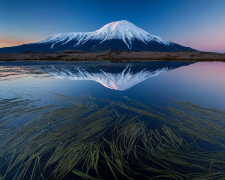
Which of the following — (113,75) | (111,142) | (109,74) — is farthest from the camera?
(109,74)

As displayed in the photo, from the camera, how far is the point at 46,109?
20.6 feet

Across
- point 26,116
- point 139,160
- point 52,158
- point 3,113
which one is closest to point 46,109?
point 26,116

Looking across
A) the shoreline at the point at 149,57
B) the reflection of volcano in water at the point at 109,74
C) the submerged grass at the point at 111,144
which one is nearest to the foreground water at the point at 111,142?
the submerged grass at the point at 111,144

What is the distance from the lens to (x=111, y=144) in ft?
12.6

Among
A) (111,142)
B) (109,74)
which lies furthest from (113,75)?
(111,142)

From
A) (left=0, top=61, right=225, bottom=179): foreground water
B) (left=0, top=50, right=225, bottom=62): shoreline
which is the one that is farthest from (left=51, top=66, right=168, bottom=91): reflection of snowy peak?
(left=0, top=50, right=225, bottom=62): shoreline

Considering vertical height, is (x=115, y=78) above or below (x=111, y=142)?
above

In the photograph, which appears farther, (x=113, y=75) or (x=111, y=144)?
(x=113, y=75)

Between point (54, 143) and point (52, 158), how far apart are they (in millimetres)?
622

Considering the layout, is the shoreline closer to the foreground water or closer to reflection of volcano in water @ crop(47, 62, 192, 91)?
reflection of volcano in water @ crop(47, 62, 192, 91)

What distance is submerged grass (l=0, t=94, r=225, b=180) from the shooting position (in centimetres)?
297

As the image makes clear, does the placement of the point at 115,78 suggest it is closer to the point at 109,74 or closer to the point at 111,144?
the point at 109,74

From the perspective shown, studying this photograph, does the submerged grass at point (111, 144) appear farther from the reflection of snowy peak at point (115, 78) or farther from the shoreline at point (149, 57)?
the shoreline at point (149, 57)

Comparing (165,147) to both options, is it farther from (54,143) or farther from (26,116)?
(26,116)
